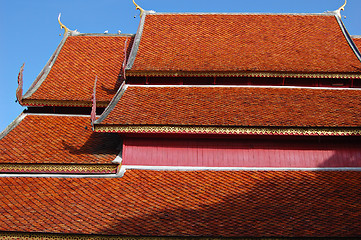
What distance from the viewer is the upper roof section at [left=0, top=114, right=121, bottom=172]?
10414 mm

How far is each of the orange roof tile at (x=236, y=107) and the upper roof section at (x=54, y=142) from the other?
884 mm

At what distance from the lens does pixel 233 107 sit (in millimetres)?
11195

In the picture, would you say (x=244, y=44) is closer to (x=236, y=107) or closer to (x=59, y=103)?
(x=236, y=107)

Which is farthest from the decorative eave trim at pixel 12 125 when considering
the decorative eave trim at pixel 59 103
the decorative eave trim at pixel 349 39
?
the decorative eave trim at pixel 349 39

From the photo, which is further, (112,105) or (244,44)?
(244,44)

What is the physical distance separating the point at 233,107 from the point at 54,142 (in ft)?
15.1

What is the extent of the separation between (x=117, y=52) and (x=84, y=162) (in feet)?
20.4

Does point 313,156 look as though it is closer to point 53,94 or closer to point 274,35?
point 274,35

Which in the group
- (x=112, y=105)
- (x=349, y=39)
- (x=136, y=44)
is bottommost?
(x=112, y=105)

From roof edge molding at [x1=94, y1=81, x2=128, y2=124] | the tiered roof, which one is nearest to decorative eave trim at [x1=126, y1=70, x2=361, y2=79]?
the tiered roof

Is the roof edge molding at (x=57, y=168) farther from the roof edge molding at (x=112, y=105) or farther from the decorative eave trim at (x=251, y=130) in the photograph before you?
the roof edge molding at (x=112, y=105)

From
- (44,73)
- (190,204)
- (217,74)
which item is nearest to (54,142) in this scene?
(44,73)

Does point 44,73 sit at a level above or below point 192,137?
above

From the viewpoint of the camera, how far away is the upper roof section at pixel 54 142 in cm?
1041
